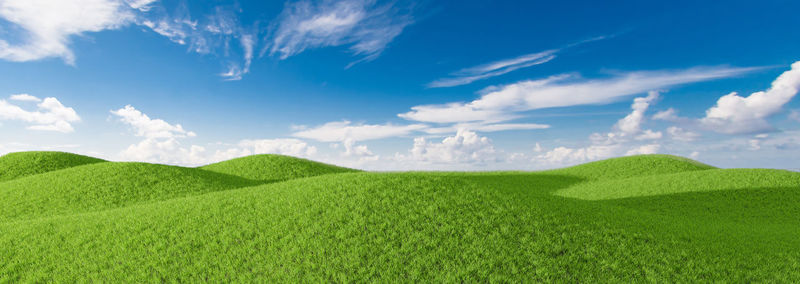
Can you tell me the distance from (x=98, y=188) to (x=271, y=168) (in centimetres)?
1313

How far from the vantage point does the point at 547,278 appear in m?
8.62

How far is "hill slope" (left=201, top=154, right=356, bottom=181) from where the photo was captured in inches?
1270

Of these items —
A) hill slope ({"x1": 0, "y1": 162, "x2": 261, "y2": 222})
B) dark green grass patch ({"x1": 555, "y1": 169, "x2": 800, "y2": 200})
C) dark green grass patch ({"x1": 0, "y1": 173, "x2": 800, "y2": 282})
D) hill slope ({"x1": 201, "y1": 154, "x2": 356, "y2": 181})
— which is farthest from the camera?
hill slope ({"x1": 201, "y1": 154, "x2": 356, "y2": 181})

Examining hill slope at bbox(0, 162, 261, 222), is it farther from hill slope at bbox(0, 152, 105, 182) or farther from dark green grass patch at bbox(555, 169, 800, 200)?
dark green grass patch at bbox(555, 169, 800, 200)

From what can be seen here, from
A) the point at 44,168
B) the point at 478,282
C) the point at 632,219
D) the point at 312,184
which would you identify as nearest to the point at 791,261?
the point at 632,219

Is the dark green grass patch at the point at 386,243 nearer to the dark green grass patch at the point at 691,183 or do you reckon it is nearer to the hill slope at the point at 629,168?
the dark green grass patch at the point at 691,183

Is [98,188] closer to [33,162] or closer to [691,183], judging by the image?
[33,162]

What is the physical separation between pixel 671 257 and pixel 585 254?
2.54 m

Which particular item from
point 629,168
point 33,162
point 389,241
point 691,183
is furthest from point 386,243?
point 33,162

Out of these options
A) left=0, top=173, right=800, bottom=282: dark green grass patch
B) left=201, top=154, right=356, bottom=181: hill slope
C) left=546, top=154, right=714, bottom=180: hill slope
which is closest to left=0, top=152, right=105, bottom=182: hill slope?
left=201, top=154, right=356, bottom=181: hill slope

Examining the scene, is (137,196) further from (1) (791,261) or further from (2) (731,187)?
(2) (731,187)

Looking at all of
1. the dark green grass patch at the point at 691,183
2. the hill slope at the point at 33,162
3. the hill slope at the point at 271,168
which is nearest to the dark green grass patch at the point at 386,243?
the dark green grass patch at the point at 691,183

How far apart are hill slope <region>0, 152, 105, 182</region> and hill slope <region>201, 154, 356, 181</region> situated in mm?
12007

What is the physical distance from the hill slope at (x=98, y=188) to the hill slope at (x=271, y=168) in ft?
16.8
